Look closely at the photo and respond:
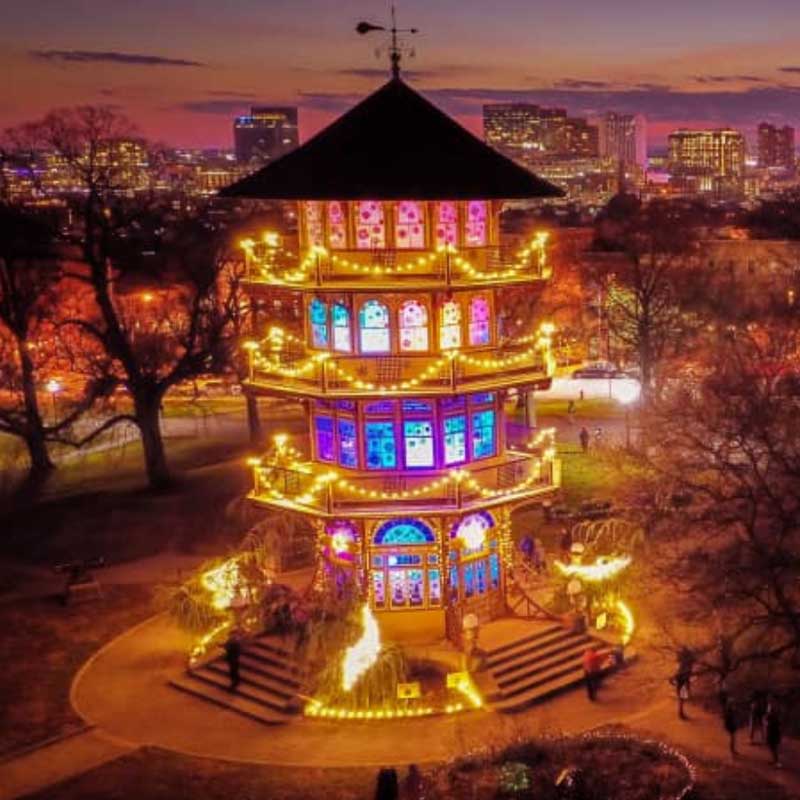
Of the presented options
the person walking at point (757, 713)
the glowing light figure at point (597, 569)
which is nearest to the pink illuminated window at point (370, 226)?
the glowing light figure at point (597, 569)

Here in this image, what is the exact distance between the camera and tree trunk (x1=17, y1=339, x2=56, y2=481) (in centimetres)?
4759

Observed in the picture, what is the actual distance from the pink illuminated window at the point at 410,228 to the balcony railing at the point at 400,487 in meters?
5.88

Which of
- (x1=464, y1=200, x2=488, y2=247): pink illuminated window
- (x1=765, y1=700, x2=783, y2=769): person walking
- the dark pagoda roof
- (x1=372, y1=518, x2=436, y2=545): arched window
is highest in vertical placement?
the dark pagoda roof

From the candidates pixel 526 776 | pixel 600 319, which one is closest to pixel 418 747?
pixel 526 776

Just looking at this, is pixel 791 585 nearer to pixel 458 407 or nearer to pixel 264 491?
pixel 458 407

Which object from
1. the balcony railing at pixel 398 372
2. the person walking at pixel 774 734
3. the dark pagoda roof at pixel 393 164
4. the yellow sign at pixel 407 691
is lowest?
the yellow sign at pixel 407 691

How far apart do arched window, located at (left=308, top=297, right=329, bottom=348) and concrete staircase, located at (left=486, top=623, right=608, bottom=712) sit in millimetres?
9201

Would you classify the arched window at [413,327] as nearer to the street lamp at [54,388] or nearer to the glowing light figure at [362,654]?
the glowing light figure at [362,654]

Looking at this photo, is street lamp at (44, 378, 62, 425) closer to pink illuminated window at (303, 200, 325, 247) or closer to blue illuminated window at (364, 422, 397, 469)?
pink illuminated window at (303, 200, 325, 247)

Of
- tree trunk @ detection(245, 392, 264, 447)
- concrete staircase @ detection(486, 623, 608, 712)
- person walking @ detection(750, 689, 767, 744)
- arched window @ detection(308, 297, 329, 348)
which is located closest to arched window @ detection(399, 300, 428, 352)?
arched window @ detection(308, 297, 329, 348)

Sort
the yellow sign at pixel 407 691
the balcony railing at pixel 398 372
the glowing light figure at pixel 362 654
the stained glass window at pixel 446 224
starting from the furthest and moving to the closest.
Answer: the stained glass window at pixel 446 224 → the balcony railing at pixel 398 372 → the glowing light figure at pixel 362 654 → the yellow sign at pixel 407 691

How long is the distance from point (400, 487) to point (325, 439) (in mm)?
3006

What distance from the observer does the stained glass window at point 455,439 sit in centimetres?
3031

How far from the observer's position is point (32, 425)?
156 ft
